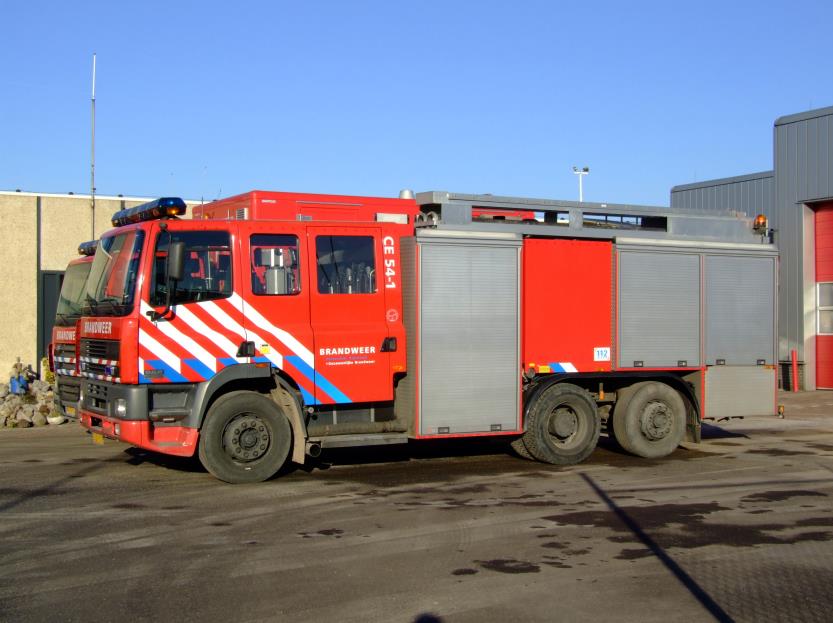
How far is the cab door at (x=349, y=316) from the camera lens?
10.9 metres

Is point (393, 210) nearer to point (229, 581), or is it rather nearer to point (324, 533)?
point (324, 533)

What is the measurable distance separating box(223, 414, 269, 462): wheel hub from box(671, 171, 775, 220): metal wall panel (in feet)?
57.0

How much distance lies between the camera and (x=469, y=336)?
11.6 m

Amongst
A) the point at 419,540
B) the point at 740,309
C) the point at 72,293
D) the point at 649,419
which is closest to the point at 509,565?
the point at 419,540

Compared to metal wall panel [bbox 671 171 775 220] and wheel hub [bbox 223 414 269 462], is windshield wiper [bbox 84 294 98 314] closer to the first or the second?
wheel hub [bbox 223 414 269 462]

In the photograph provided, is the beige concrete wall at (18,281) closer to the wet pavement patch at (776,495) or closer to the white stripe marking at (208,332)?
the white stripe marking at (208,332)

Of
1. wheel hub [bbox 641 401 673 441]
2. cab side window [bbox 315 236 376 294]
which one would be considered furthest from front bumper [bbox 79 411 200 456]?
wheel hub [bbox 641 401 673 441]

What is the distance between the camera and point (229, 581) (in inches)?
267

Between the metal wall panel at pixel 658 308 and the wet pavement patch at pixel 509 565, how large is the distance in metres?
5.75

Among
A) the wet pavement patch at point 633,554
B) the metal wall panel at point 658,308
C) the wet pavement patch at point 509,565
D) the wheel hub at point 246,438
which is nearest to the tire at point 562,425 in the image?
the metal wall panel at point 658,308

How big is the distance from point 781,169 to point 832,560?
66.1 feet

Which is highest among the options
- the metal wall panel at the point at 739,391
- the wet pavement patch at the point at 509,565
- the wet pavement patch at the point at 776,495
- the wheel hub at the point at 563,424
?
the metal wall panel at the point at 739,391

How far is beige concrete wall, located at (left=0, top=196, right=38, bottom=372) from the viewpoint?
22188mm

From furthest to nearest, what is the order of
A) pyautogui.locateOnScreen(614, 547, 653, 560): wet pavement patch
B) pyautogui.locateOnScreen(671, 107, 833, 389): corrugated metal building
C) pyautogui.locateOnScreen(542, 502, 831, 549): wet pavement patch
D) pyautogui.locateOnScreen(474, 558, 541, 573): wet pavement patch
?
pyautogui.locateOnScreen(671, 107, 833, 389): corrugated metal building → pyautogui.locateOnScreen(542, 502, 831, 549): wet pavement patch → pyautogui.locateOnScreen(614, 547, 653, 560): wet pavement patch → pyautogui.locateOnScreen(474, 558, 541, 573): wet pavement patch
